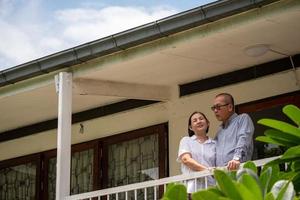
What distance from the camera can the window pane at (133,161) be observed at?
32.7 ft

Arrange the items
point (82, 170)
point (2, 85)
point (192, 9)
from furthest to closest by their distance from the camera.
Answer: point (82, 170) → point (2, 85) → point (192, 9)

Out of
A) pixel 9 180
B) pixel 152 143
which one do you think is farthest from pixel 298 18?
pixel 9 180

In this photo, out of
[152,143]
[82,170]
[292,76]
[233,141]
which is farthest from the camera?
[82,170]

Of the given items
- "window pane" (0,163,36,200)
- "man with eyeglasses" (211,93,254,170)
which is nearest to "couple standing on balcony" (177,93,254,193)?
"man with eyeglasses" (211,93,254,170)

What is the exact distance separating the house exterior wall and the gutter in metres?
1.78

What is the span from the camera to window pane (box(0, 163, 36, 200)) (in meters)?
11.6

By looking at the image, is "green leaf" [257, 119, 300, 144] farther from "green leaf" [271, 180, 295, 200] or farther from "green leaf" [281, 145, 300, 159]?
"green leaf" [271, 180, 295, 200]

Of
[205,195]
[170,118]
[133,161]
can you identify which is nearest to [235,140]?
[170,118]

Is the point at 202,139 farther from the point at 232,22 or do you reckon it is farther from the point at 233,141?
the point at 232,22

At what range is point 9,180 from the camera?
1200cm

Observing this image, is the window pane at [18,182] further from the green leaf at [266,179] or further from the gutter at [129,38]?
the green leaf at [266,179]

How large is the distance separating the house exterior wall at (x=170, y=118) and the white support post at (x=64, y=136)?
178cm

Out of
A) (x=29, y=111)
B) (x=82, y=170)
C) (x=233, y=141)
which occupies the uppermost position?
(x=29, y=111)

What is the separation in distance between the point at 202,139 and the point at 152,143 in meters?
3.36
